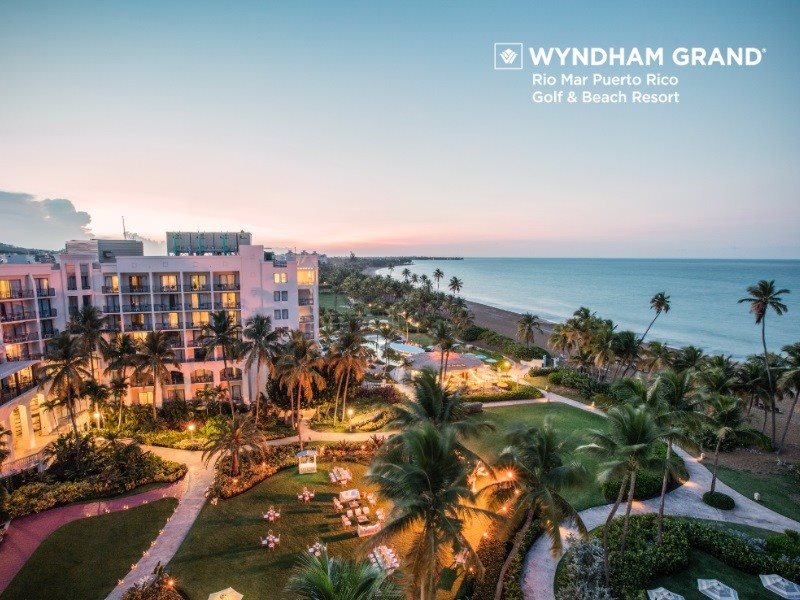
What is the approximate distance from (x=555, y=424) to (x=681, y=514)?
13848mm

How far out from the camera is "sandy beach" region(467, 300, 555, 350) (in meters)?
91.6

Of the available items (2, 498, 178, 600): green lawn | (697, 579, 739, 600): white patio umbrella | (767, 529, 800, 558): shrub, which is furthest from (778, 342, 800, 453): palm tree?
(2, 498, 178, 600): green lawn

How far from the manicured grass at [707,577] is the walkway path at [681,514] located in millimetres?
4254

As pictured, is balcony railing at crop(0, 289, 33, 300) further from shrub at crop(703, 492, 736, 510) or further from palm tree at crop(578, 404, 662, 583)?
shrub at crop(703, 492, 736, 510)

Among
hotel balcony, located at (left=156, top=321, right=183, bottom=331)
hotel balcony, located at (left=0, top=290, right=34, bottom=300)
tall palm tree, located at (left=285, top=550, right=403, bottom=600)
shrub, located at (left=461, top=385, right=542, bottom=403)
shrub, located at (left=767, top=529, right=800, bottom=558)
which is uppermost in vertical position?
hotel balcony, located at (left=0, top=290, right=34, bottom=300)

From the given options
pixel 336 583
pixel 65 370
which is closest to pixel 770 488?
pixel 336 583

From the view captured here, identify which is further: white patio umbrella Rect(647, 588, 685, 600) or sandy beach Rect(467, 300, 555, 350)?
sandy beach Rect(467, 300, 555, 350)

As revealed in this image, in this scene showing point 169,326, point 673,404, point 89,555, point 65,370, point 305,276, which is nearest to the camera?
point 673,404

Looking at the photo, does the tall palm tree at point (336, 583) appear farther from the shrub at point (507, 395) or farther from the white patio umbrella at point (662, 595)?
the shrub at point (507, 395)

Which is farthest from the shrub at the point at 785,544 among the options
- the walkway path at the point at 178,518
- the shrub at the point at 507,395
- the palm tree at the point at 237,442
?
the walkway path at the point at 178,518

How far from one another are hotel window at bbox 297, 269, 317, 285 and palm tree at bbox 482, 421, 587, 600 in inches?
1557

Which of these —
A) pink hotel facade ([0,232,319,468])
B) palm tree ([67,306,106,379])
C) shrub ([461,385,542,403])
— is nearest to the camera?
palm tree ([67,306,106,379])

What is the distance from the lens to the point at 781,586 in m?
19.1

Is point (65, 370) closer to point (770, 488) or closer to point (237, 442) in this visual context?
point (237, 442)
